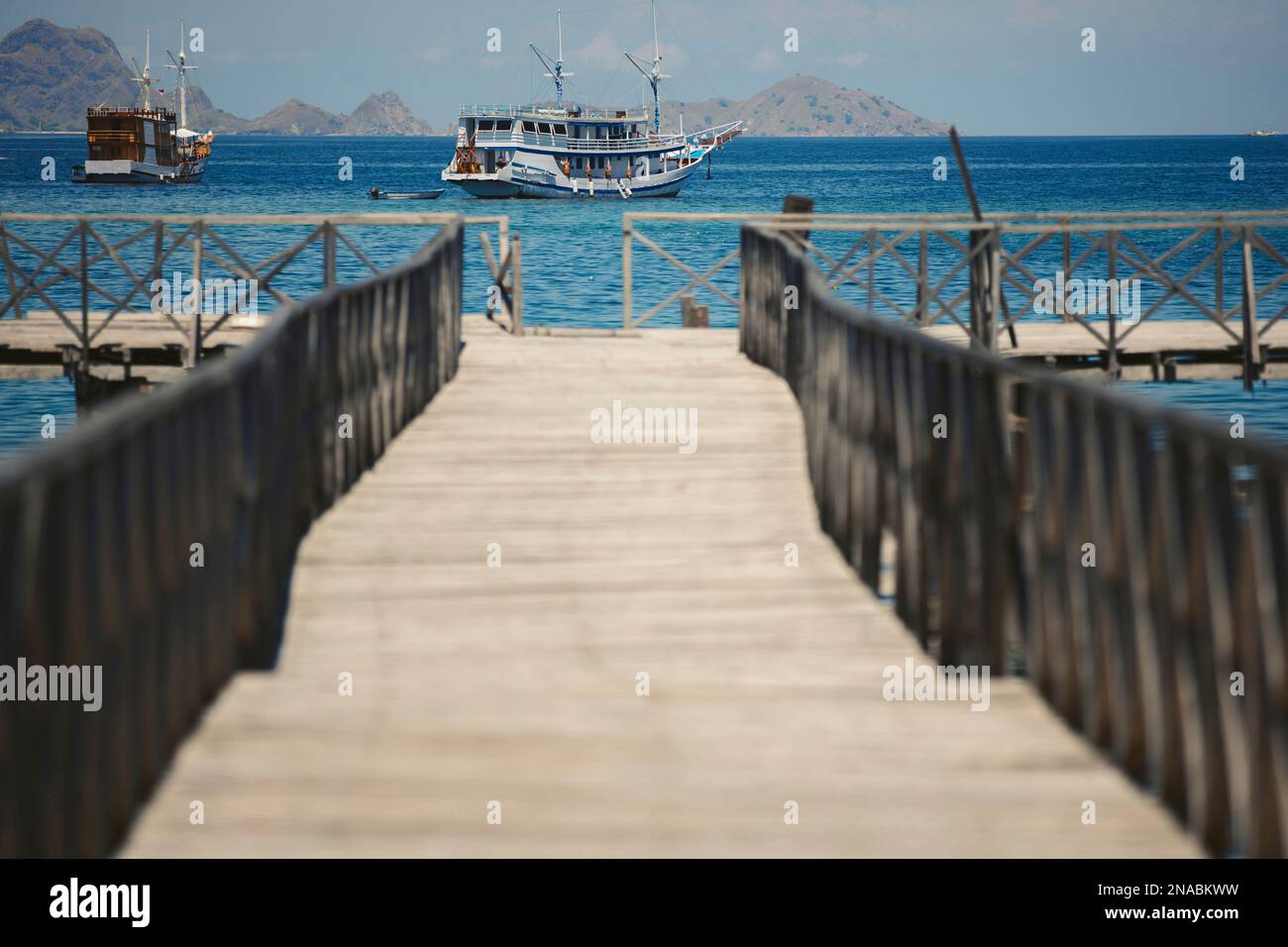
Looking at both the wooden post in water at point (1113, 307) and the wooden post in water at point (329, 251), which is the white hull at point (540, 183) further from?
the wooden post in water at point (329, 251)

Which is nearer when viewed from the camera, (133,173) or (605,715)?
(605,715)

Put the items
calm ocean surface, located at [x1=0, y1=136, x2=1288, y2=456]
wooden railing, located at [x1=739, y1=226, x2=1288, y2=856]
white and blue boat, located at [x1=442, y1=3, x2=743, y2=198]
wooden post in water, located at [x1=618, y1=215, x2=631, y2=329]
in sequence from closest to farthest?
1. wooden railing, located at [x1=739, y1=226, x2=1288, y2=856]
2. wooden post in water, located at [x1=618, y1=215, x2=631, y2=329]
3. calm ocean surface, located at [x1=0, y1=136, x2=1288, y2=456]
4. white and blue boat, located at [x1=442, y1=3, x2=743, y2=198]

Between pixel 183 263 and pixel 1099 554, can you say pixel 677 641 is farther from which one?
pixel 183 263

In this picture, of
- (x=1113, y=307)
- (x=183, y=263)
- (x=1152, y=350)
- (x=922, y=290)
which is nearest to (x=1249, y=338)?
(x=1152, y=350)

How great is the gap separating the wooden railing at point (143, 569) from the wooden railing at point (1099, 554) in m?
2.83

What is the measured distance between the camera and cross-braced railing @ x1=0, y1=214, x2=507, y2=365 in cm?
1755

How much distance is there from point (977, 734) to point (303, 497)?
170 inches

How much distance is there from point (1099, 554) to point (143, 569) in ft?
9.90

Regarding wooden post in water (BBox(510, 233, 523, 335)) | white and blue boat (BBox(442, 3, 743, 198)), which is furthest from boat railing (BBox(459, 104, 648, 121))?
wooden post in water (BBox(510, 233, 523, 335))

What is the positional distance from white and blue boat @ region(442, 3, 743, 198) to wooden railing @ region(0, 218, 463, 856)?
104343 millimetres

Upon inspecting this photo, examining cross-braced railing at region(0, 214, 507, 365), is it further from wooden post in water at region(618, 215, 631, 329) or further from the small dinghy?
the small dinghy

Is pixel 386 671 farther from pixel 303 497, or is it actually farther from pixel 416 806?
pixel 303 497

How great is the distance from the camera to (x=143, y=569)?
186 inches

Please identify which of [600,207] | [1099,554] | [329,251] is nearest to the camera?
[1099,554]
